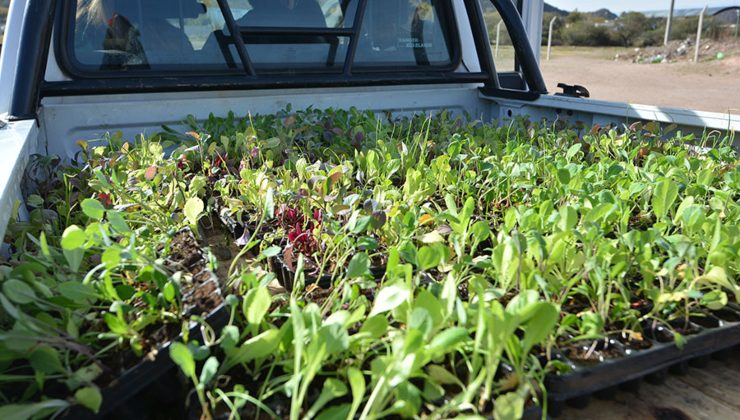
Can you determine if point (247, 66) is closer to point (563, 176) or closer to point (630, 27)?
point (563, 176)

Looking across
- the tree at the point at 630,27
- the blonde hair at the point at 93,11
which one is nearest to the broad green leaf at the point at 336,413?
the blonde hair at the point at 93,11

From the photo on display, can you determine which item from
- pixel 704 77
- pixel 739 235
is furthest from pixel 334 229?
pixel 704 77

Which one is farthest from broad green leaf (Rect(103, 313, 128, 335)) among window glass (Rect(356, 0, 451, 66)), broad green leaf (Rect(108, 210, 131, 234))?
window glass (Rect(356, 0, 451, 66))

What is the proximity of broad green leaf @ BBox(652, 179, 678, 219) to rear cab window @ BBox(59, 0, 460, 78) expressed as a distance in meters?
1.76

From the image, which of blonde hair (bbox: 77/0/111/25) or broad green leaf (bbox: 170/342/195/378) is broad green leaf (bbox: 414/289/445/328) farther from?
blonde hair (bbox: 77/0/111/25)

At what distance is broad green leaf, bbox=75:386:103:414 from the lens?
2.28ft

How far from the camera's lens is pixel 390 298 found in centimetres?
83

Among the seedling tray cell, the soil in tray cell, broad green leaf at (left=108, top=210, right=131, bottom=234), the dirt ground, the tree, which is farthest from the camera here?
the tree

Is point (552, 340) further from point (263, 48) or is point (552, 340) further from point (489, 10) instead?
point (489, 10)

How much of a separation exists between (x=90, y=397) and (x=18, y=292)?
226mm

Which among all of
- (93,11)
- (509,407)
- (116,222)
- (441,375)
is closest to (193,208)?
(116,222)

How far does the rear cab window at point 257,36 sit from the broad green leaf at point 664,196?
1.76 m

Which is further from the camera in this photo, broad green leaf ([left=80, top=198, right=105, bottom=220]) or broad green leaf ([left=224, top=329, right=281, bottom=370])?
broad green leaf ([left=80, top=198, right=105, bottom=220])

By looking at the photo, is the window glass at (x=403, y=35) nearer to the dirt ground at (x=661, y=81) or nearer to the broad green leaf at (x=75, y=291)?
the broad green leaf at (x=75, y=291)
